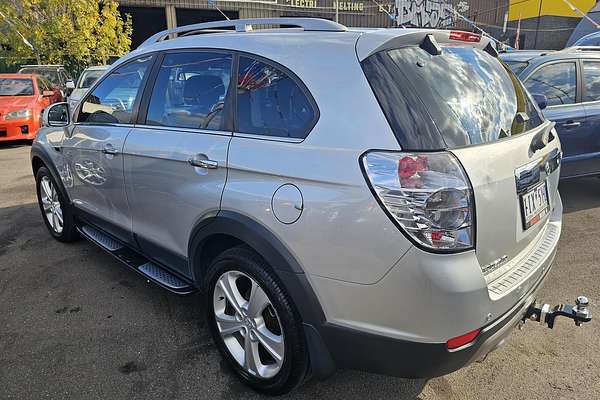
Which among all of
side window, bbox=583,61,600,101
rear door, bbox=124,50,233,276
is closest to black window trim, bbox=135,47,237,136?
rear door, bbox=124,50,233,276

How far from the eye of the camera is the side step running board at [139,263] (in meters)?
2.78

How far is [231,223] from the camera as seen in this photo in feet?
7.06

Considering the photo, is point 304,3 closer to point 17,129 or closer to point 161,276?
point 17,129

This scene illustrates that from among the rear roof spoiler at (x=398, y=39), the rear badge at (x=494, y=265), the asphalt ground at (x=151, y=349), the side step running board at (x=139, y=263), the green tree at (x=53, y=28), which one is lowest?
the asphalt ground at (x=151, y=349)

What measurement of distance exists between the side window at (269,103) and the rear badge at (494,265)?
939 mm

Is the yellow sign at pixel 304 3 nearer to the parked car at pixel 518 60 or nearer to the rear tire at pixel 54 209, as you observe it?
the parked car at pixel 518 60

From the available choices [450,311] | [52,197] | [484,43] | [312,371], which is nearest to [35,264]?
[52,197]

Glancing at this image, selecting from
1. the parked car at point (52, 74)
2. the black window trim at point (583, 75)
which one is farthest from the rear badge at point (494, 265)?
the parked car at point (52, 74)

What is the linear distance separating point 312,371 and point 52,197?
11.3 feet

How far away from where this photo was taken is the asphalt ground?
2342mm

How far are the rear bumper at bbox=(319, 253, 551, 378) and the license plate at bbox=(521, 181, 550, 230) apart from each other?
1.31 feet

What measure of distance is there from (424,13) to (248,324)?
1091 inches

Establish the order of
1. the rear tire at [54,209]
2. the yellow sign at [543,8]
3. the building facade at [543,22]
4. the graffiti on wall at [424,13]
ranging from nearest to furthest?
the rear tire at [54,209], the yellow sign at [543,8], the building facade at [543,22], the graffiti on wall at [424,13]

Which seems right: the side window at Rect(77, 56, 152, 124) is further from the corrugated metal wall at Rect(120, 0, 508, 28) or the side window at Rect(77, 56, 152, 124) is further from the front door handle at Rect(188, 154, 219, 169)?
the corrugated metal wall at Rect(120, 0, 508, 28)
